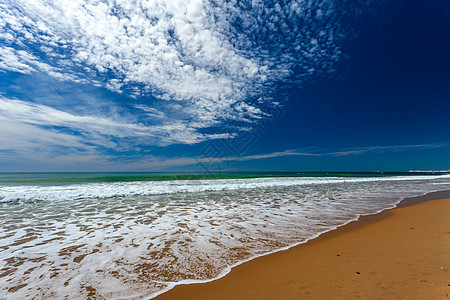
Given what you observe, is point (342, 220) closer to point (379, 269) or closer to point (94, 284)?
point (379, 269)

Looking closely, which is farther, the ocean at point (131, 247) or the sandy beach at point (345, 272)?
the ocean at point (131, 247)

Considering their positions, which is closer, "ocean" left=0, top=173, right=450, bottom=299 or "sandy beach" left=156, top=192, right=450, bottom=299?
"sandy beach" left=156, top=192, right=450, bottom=299

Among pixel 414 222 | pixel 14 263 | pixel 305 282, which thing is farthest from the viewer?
pixel 414 222

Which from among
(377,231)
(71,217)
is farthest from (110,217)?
(377,231)

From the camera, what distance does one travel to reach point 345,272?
313cm

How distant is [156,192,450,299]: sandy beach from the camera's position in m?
2.61

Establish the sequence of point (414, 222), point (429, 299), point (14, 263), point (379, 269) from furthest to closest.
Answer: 1. point (414, 222)
2. point (14, 263)
3. point (379, 269)
4. point (429, 299)

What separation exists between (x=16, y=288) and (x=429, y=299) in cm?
557

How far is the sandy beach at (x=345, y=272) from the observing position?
8.55 feet

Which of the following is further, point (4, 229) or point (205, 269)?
point (4, 229)

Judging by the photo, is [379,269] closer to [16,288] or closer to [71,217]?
[16,288]

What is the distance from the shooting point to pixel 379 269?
318cm

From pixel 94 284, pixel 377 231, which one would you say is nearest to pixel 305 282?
pixel 94 284

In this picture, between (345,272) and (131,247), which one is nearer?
(345,272)
